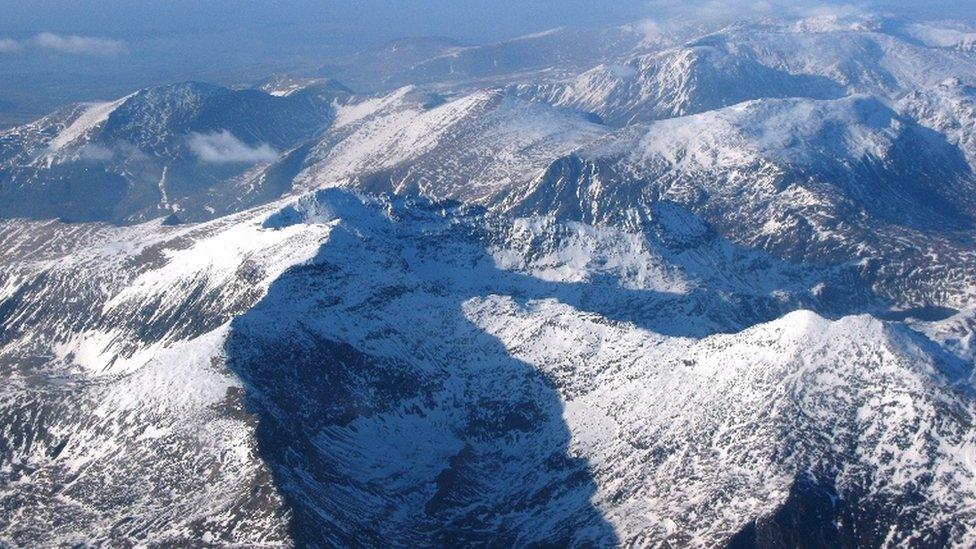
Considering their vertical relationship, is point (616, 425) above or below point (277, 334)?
below

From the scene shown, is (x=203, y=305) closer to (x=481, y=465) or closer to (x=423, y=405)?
(x=423, y=405)

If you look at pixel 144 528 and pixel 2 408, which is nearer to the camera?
pixel 144 528

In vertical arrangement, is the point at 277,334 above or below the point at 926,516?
above

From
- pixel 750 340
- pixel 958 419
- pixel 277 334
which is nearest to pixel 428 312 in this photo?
pixel 277 334

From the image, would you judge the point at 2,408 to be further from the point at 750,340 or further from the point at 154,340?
the point at 750,340

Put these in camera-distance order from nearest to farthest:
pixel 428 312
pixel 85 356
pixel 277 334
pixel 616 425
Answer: pixel 616 425 < pixel 277 334 < pixel 428 312 < pixel 85 356

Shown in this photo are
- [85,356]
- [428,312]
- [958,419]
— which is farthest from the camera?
[85,356]

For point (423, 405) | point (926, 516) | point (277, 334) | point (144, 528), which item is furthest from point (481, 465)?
point (926, 516)

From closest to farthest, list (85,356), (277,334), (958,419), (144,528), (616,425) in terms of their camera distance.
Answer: (144,528) < (958,419) < (616,425) < (277,334) < (85,356)

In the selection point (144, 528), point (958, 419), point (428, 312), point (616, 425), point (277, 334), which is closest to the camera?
point (144, 528)

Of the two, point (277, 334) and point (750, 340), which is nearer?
point (750, 340)
